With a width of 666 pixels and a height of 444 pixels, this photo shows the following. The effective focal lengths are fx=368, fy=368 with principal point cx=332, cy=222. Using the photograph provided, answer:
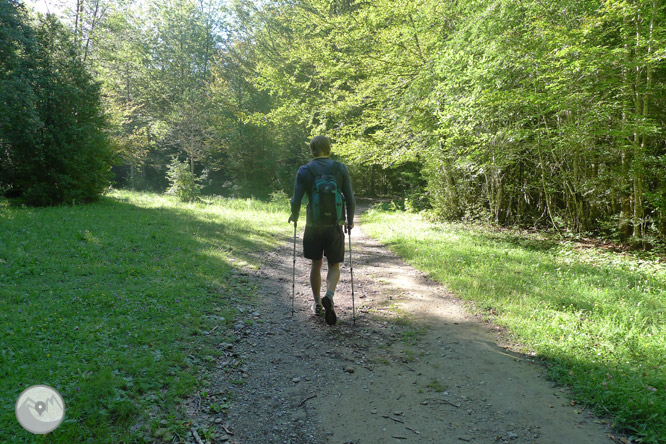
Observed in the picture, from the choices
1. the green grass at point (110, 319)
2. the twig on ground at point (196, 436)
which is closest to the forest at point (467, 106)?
the green grass at point (110, 319)

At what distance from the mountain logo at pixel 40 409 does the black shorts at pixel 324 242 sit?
284 cm

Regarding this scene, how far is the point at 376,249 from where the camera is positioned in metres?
10.2

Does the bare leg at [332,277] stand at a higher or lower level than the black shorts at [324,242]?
lower

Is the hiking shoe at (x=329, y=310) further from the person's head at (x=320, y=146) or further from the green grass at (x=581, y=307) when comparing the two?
the green grass at (x=581, y=307)

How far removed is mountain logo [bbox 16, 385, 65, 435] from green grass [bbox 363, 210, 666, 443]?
13.3 ft

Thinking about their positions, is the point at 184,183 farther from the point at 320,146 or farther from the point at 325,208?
the point at 325,208

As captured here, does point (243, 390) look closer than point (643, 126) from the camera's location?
Yes

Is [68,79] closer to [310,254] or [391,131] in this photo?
[391,131]

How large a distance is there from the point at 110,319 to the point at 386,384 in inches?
122

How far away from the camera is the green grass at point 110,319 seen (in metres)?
2.72

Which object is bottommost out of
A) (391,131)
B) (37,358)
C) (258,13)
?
(37,358)

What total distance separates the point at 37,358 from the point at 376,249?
8005 mm

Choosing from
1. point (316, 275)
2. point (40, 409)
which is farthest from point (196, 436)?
point (316, 275)

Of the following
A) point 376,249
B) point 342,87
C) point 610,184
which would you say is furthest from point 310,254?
point 342,87
